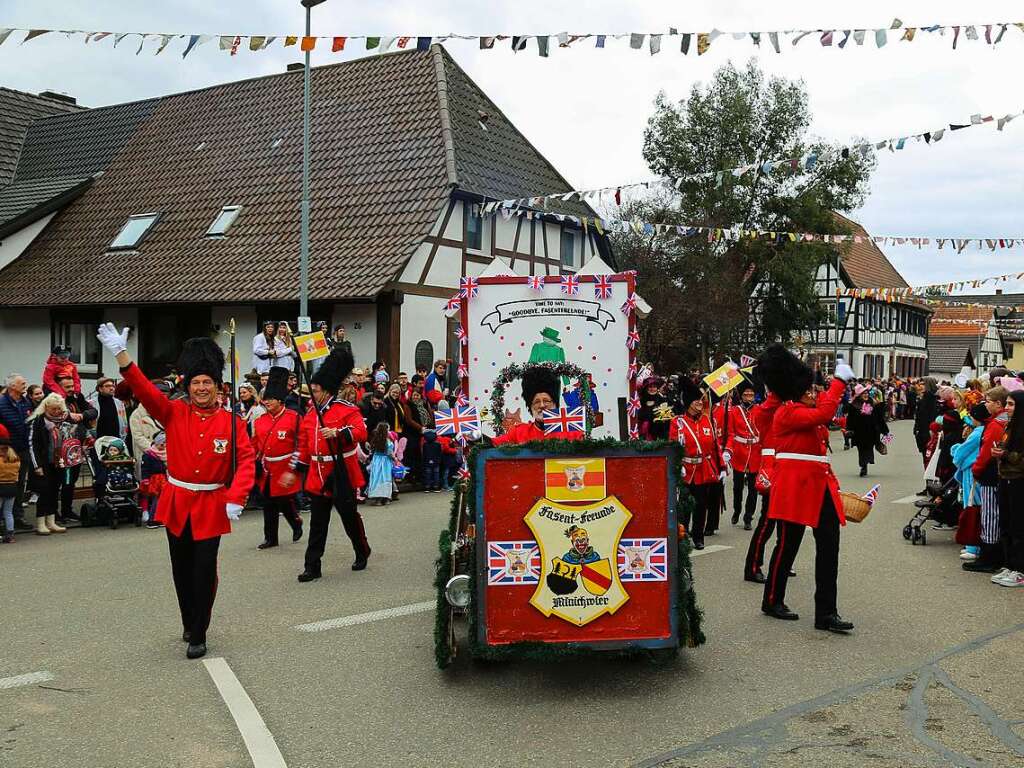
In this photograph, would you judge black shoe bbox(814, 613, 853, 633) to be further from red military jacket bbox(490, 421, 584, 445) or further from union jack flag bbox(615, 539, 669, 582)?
red military jacket bbox(490, 421, 584, 445)

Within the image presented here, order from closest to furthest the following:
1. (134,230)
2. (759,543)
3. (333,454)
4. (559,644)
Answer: (559,644) → (759,543) → (333,454) → (134,230)

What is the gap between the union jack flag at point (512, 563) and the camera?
5.91 m

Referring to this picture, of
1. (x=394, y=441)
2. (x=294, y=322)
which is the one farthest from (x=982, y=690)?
(x=294, y=322)

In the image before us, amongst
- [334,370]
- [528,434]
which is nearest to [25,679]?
[528,434]

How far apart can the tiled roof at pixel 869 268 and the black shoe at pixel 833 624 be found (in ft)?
154

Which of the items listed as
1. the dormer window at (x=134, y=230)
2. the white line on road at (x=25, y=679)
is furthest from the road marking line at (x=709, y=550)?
the dormer window at (x=134, y=230)

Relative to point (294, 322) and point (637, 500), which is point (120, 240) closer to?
point (294, 322)

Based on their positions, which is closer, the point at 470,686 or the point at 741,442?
the point at 470,686

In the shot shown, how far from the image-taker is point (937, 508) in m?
11.9

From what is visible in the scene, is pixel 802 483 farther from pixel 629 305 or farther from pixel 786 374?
pixel 629 305

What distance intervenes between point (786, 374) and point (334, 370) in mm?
4108

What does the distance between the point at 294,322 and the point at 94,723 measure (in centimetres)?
1785

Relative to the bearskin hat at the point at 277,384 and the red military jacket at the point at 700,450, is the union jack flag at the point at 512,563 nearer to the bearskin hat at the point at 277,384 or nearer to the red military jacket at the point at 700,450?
the red military jacket at the point at 700,450

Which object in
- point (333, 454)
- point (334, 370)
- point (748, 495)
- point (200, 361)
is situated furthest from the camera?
point (748, 495)
